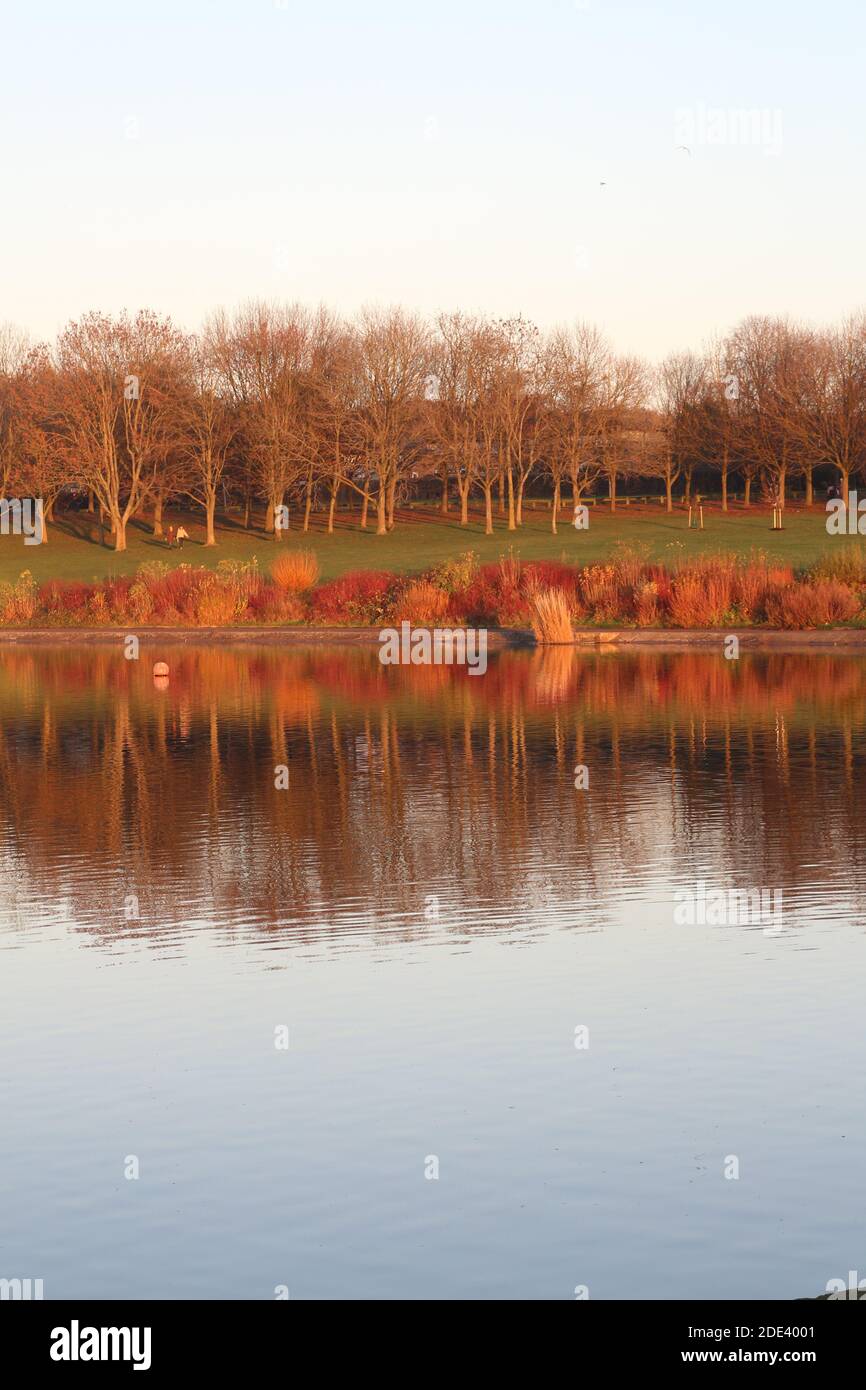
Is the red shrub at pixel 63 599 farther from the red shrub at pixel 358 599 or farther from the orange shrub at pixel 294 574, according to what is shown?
the red shrub at pixel 358 599

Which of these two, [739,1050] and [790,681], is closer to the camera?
[739,1050]

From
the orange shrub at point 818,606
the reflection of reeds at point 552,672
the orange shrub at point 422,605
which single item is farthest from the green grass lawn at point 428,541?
the reflection of reeds at point 552,672

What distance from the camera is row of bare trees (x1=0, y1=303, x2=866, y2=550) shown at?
309ft

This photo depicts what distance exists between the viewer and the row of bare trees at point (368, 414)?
309ft

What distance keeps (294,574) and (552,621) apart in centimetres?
1205

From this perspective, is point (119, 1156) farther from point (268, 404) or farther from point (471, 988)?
point (268, 404)

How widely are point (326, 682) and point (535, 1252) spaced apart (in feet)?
100

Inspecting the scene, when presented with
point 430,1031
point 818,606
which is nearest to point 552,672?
point 818,606

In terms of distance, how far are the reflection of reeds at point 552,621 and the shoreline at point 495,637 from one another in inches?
9.5

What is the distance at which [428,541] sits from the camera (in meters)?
91.9

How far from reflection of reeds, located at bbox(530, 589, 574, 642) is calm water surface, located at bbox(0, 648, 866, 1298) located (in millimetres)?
24200

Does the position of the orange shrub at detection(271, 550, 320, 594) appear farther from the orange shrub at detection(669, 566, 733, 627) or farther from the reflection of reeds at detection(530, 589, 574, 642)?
the orange shrub at detection(669, 566, 733, 627)

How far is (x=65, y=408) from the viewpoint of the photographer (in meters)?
93.1
